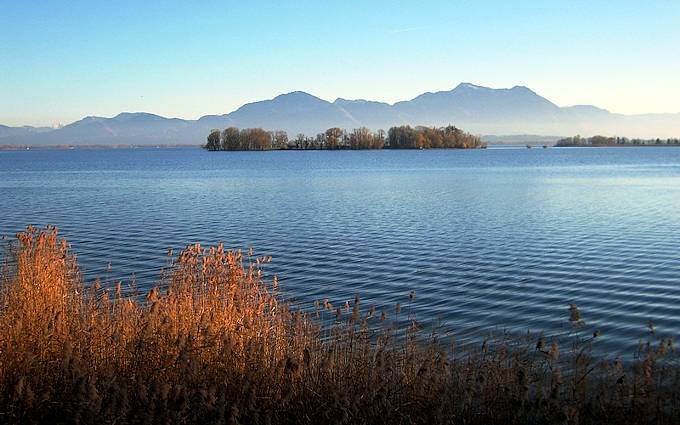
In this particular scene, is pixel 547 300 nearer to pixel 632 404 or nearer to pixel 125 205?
pixel 632 404

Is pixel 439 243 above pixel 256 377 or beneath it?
beneath

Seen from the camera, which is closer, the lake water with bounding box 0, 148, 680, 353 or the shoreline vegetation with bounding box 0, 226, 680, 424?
the shoreline vegetation with bounding box 0, 226, 680, 424

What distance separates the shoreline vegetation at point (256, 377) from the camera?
7.41 m

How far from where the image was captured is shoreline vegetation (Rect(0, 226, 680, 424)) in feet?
24.3

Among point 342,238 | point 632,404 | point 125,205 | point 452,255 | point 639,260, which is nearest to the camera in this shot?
point 632,404

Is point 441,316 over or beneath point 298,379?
beneath

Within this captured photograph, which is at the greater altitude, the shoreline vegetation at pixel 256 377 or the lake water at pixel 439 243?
the shoreline vegetation at pixel 256 377

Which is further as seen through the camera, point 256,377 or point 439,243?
point 439,243

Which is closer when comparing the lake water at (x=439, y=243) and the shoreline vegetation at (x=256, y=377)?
the shoreline vegetation at (x=256, y=377)

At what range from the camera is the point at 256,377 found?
869 centimetres

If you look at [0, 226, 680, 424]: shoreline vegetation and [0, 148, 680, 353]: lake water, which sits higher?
[0, 226, 680, 424]: shoreline vegetation

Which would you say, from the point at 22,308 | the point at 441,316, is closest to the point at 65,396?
the point at 22,308

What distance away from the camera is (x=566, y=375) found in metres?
11.0

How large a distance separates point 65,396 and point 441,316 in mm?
8993
